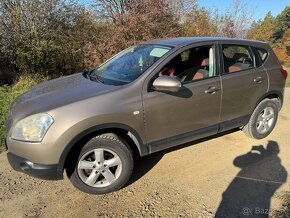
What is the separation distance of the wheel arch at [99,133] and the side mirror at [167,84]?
61 cm

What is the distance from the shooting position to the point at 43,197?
357 cm

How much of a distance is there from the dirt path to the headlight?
838mm

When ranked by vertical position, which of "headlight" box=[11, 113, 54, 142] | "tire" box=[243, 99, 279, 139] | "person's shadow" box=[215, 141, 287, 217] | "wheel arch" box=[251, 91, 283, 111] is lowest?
"person's shadow" box=[215, 141, 287, 217]

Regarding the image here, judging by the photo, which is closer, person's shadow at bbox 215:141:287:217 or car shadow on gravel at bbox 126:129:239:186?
person's shadow at bbox 215:141:287:217

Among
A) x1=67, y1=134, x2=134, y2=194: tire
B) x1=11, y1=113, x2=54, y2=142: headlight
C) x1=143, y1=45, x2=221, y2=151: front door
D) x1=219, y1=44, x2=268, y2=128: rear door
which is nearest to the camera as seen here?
x1=11, y1=113, x2=54, y2=142: headlight

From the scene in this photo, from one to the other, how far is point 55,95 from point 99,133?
0.72 m

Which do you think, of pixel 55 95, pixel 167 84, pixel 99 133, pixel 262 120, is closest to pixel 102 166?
pixel 99 133

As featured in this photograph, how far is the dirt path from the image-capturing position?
3.30m

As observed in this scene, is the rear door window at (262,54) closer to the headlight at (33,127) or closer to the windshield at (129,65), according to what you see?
the windshield at (129,65)

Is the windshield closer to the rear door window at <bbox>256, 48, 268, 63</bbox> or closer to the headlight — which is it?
the headlight

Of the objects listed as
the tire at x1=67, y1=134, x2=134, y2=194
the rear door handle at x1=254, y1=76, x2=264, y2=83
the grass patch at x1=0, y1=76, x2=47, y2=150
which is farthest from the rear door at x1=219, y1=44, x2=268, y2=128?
the grass patch at x1=0, y1=76, x2=47, y2=150

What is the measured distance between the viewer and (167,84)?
3520mm

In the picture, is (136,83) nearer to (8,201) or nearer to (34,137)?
(34,137)

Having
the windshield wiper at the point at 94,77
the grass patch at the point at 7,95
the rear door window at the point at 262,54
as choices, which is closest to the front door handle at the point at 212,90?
the rear door window at the point at 262,54
